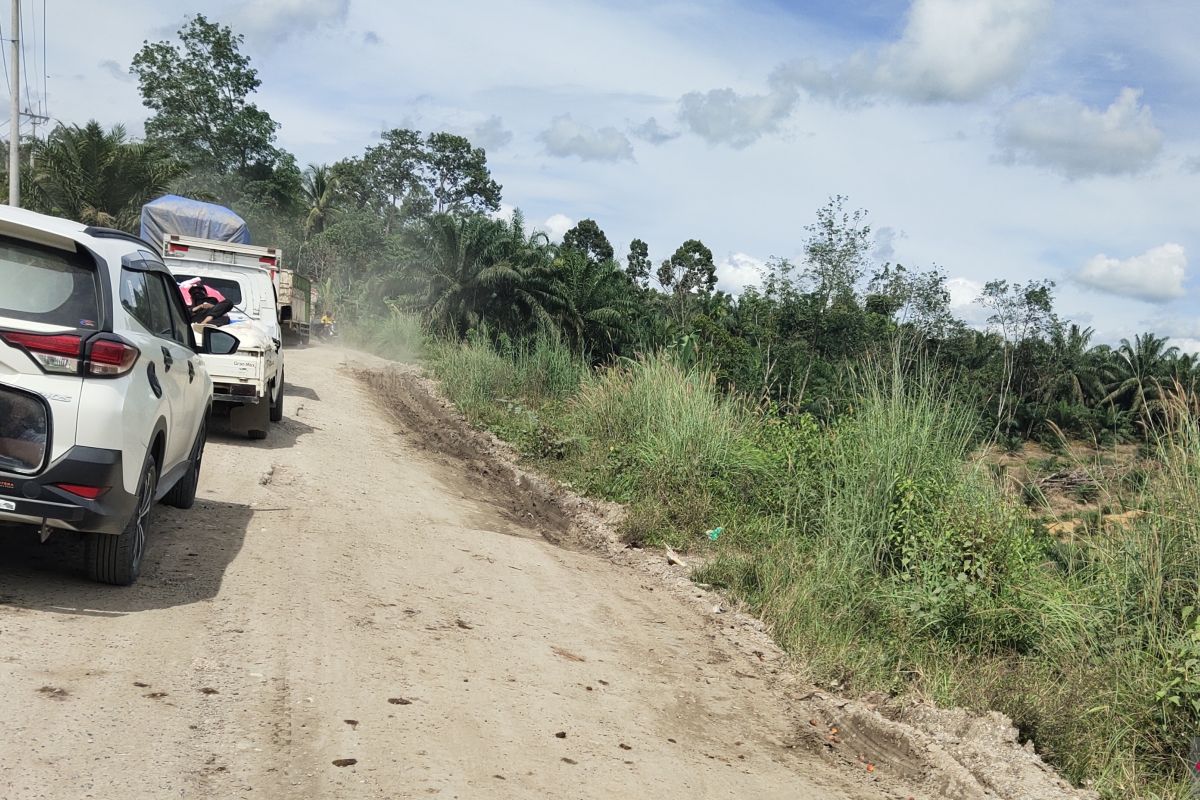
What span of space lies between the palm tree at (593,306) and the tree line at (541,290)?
0.05m

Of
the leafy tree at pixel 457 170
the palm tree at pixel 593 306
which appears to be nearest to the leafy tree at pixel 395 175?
the leafy tree at pixel 457 170

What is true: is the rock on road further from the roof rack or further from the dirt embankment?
the roof rack

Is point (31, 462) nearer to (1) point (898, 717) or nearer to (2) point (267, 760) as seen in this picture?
(2) point (267, 760)

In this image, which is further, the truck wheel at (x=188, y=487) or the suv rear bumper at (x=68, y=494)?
the truck wheel at (x=188, y=487)

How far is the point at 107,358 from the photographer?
5.12 metres

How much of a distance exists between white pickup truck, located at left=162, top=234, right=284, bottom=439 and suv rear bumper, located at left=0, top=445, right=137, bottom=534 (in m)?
5.83

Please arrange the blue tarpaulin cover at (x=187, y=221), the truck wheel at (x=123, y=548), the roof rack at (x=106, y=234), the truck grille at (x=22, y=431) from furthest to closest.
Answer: the blue tarpaulin cover at (x=187, y=221), the roof rack at (x=106, y=234), the truck wheel at (x=123, y=548), the truck grille at (x=22, y=431)

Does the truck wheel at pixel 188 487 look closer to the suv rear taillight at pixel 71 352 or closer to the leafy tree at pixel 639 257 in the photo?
the suv rear taillight at pixel 71 352

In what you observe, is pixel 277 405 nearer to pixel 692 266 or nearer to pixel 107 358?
pixel 107 358

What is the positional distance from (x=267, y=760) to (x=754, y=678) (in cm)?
320

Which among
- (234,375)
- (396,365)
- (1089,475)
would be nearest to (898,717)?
(1089,475)

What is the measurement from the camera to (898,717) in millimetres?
5750

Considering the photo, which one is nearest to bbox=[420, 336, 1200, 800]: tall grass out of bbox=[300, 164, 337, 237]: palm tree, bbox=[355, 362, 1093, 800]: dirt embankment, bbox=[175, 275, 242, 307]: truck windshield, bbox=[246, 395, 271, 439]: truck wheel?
bbox=[355, 362, 1093, 800]: dirt embankment

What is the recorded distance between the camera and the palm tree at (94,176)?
33.1 m
